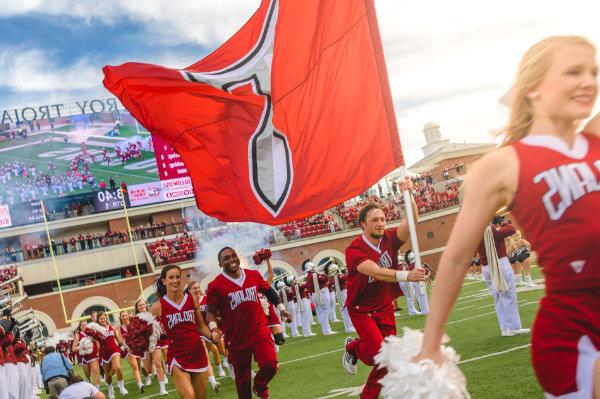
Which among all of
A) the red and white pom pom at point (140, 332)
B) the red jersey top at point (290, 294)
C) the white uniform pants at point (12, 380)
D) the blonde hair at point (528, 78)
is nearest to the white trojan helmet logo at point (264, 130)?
the blonde hair at point (528, 78)

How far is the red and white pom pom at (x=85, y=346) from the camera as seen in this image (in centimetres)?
1510

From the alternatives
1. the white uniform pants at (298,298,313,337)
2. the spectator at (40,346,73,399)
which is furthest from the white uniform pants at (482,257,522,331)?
the white uniform pants at (298,298,313,337)

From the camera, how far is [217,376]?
13.9 meters

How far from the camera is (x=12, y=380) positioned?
40.4ft

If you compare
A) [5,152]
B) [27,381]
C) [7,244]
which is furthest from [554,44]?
[5,152]

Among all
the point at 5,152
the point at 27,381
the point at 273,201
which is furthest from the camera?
the point at 5,152

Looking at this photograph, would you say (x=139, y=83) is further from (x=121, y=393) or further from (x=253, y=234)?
(x=253, y=234)

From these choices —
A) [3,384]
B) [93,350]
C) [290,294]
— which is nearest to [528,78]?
[3,384]

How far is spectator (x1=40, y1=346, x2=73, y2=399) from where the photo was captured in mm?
8383

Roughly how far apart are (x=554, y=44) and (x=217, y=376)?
12629 mm

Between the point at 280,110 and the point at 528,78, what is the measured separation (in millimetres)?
3859

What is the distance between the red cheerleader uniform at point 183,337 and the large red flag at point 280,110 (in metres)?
2.21

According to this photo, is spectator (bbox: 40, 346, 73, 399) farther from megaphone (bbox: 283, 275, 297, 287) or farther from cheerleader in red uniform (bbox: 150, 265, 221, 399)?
megaphone (bbox: 283, 275, 297, 287)

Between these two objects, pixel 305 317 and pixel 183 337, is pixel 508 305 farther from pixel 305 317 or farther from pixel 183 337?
pixel 305 317
